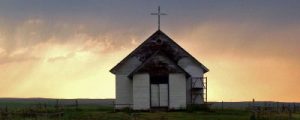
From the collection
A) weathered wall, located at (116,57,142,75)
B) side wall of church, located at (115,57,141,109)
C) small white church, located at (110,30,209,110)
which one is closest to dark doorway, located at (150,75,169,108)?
small white church, located at (110,30,209,110)

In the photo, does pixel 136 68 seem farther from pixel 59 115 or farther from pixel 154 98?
pixel 59 115

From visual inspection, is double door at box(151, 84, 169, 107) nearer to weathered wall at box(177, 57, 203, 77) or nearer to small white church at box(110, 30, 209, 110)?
small white church at box(110, 30, 209, 110)

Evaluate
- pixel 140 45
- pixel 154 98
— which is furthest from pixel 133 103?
pixel 140 45

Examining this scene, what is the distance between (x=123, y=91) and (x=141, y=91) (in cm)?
381

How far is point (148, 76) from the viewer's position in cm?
6712

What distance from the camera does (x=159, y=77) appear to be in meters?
67.7

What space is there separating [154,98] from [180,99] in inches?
87.9

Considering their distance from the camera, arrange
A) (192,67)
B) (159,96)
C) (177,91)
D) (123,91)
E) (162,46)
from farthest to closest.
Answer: (192,67) < (162,46) < (123,91) < (177,91) < (159,96)

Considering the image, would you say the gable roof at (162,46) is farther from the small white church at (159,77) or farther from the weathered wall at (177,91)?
the weathered wall at (177,91)


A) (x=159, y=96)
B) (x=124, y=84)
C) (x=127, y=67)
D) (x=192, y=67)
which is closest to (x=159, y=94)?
(x=159, y=96)

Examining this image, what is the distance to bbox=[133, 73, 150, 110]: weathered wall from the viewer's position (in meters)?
67.1

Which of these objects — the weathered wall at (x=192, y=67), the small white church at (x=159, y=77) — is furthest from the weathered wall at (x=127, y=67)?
the weathered wall at (x=192, y=67)

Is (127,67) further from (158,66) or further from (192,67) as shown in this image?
(192,67)

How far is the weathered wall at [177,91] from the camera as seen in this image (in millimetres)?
67375
